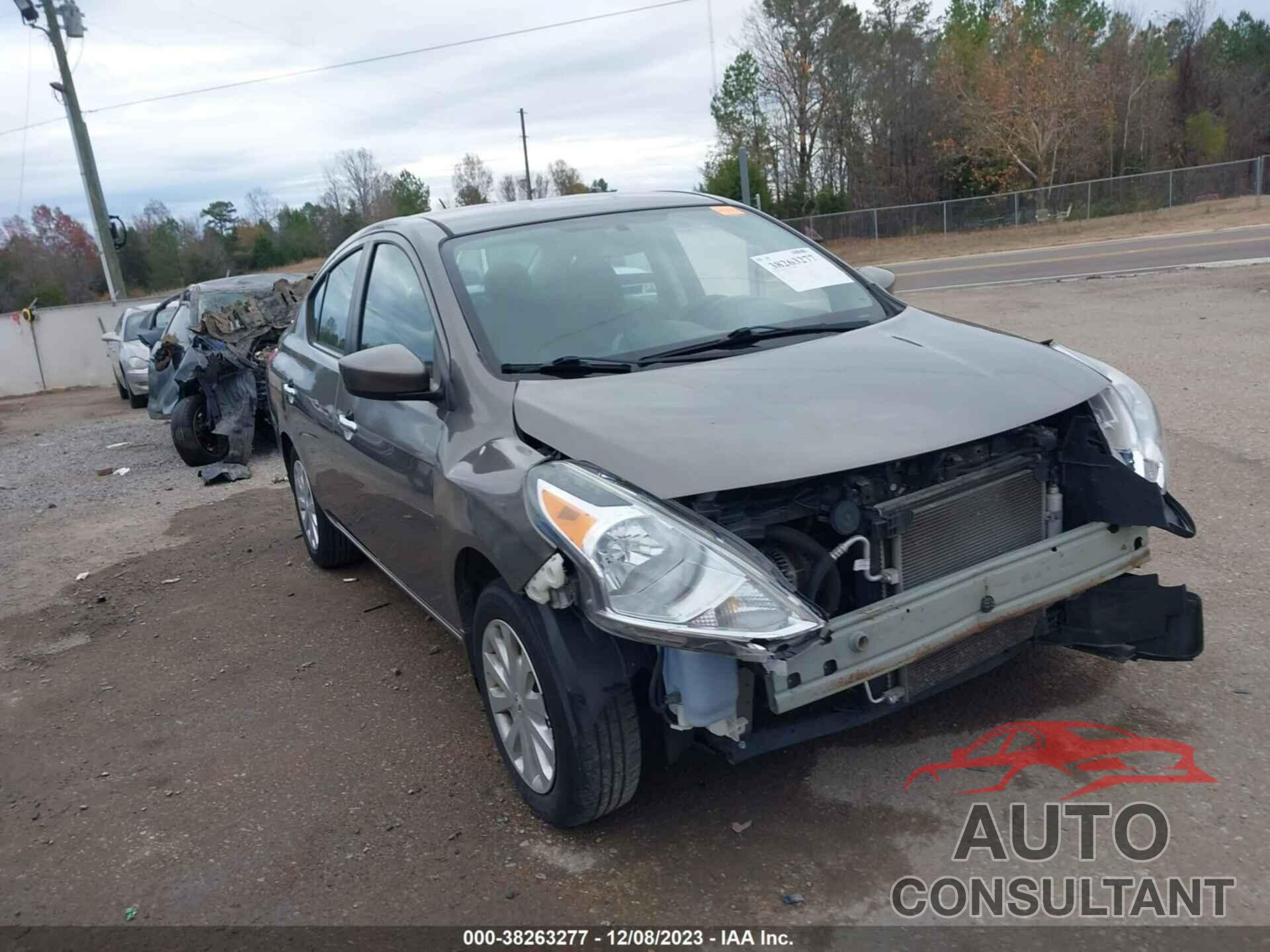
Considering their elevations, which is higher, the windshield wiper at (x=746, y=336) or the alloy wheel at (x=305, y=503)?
the windshield wiper at (x=746, y=336)

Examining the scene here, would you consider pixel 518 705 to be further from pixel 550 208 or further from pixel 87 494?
pixel 87 494

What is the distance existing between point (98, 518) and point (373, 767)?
5.63 metres

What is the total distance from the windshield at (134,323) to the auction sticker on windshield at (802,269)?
1482 cm

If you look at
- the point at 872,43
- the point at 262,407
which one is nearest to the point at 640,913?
the point at 262,407

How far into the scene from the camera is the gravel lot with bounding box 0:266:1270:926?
2.86 m

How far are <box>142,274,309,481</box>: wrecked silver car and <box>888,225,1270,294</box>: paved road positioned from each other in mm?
10955

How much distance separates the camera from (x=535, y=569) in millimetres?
2764

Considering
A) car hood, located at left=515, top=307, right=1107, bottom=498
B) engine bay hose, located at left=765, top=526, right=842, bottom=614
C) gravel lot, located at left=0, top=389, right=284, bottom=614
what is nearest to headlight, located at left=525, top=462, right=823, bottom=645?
car hood, located at left=515, top=307, right=1107, bottom=498

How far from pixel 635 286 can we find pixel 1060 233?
35.8m

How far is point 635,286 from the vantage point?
390 centimetres

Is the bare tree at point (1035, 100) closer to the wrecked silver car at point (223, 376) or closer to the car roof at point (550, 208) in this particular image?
the wrecked silver car at point (223, 376)

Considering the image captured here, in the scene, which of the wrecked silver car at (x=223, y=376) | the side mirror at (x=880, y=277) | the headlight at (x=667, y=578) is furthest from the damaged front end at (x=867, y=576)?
the wrecked silver car at (x=223, y=376)

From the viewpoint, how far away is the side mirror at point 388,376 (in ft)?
11.3

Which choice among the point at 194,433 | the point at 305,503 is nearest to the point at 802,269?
the point at 305,503
